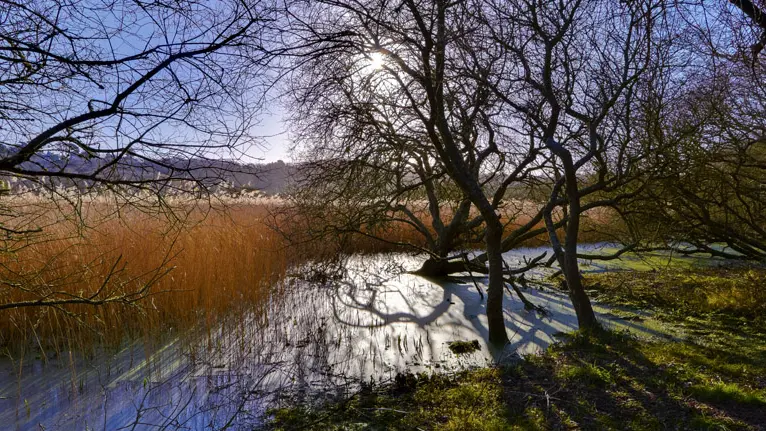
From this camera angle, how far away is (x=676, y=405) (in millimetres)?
3000

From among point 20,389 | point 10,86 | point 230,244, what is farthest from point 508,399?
point 230,244

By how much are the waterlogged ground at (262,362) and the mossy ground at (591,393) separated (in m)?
0.40

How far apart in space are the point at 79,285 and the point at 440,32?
4.31 metres

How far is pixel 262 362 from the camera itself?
431 centimetres

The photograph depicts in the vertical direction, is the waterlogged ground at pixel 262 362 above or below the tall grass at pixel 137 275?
below

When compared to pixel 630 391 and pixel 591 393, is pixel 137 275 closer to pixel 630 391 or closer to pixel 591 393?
pixel 591 393

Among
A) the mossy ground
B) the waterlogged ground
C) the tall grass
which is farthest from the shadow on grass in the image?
the tall grass

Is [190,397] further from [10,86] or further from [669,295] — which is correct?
[669,295]

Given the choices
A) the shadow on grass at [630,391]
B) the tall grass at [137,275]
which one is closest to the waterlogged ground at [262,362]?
the tall grass at [137,275]

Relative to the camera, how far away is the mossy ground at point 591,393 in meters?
2.87

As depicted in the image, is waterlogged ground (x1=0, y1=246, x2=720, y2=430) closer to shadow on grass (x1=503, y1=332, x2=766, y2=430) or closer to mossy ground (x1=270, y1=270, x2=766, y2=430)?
mossy ground (x1=270, y1=270, x2=766, y2=430)

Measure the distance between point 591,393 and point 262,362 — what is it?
2665mm

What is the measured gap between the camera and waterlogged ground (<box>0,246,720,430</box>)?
3.36 metres

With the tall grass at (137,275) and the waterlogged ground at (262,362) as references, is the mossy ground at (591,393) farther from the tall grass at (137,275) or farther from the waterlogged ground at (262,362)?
the tall grass at (137,275)
